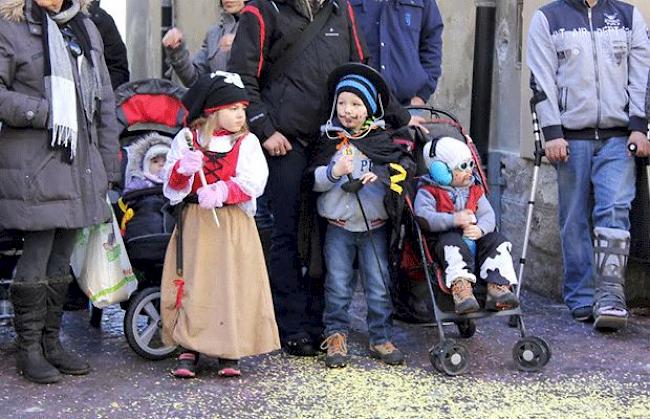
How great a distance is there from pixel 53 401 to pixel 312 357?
1501mm

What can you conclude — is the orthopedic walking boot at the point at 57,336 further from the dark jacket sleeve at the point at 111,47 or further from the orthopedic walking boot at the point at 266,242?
the dark jacket sleeve at the point at 111,47

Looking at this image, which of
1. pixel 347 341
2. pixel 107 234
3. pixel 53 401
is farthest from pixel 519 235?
pixel 53 401

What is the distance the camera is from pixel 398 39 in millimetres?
7406

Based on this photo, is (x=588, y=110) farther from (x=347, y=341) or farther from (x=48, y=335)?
(x=48, y=335)

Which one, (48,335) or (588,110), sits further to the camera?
(588,110)

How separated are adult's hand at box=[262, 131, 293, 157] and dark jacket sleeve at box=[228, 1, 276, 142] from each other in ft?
0.08

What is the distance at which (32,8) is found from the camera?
6.14m

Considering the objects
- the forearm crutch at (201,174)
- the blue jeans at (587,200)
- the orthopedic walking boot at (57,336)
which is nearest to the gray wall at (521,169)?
the blue jeans at (587,200)

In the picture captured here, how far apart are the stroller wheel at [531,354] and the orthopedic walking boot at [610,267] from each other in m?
1.01

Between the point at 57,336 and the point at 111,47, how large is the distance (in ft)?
9.68

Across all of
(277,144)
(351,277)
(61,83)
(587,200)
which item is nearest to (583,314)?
(587,200)

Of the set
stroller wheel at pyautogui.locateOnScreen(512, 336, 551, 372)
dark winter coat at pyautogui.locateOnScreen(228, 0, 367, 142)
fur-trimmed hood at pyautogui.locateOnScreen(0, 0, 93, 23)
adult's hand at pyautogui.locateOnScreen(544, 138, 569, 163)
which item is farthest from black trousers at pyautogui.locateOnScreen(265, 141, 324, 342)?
adult's hand at pyautogui.locateOnScreen(544, 138, 569, 163)

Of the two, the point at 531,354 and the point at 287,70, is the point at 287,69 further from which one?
the point at 531,354

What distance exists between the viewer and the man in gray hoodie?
763 cm
